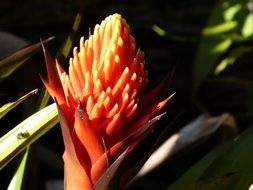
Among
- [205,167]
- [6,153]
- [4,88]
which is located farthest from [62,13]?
[6,153]

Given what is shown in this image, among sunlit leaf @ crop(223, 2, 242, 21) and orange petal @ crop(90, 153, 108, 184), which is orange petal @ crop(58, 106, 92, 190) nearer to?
orange petal @ crop(90, 153, 108, 184)

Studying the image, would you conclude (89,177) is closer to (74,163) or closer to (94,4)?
(74,163)

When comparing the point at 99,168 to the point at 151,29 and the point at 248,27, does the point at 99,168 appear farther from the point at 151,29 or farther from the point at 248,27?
the point at 151,29

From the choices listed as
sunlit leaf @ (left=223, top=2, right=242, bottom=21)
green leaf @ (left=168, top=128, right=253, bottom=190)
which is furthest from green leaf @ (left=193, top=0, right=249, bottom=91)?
green leaf @ (left=168, top=128, right=253, bottom=190)

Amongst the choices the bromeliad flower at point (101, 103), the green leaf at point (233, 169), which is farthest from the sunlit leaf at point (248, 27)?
the bromeliad flower at point (101, 103)

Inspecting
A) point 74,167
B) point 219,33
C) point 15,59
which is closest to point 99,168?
point 74,167

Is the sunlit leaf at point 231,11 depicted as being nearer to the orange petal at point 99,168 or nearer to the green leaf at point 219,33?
the green leaf at point 219,33
